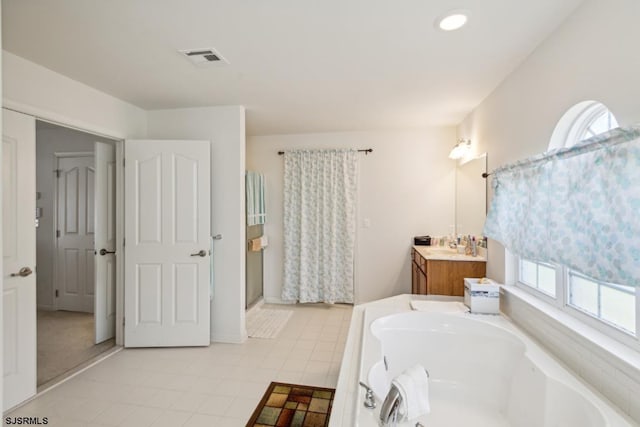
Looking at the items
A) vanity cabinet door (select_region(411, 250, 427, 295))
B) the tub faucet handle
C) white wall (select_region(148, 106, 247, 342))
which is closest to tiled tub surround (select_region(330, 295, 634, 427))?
the tub faucet handle

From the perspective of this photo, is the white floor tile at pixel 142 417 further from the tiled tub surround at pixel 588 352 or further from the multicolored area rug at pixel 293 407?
the tiled tub surround at pixel 588 352

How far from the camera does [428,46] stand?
1.90 m

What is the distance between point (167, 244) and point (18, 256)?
3.33 feet

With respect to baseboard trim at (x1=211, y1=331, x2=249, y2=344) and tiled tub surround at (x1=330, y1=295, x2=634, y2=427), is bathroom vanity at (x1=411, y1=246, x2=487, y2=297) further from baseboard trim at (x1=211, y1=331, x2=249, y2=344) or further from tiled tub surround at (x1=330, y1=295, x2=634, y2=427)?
baseboard trim at (x1=211, y1=331, x2=249, y2=344)

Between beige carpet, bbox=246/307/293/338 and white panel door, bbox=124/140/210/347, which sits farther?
beige carpet, bbox=246/307/293/338

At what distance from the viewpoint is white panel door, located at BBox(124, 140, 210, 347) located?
2.87 metres

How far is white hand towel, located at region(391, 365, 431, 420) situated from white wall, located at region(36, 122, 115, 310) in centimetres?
423

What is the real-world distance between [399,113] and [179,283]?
2787 mm

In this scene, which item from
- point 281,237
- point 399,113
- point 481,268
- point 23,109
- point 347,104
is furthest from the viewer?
point 281,237

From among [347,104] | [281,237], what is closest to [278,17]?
[347,104]

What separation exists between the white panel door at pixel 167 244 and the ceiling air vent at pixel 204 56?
3.03 feet

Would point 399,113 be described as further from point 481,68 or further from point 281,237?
point 281,237

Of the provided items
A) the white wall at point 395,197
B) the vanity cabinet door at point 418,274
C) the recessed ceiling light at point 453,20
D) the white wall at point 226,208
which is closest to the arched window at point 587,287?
the recessed ceiling light at point 453,20

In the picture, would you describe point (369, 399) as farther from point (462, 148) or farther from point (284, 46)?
Result: point (462, 148)
